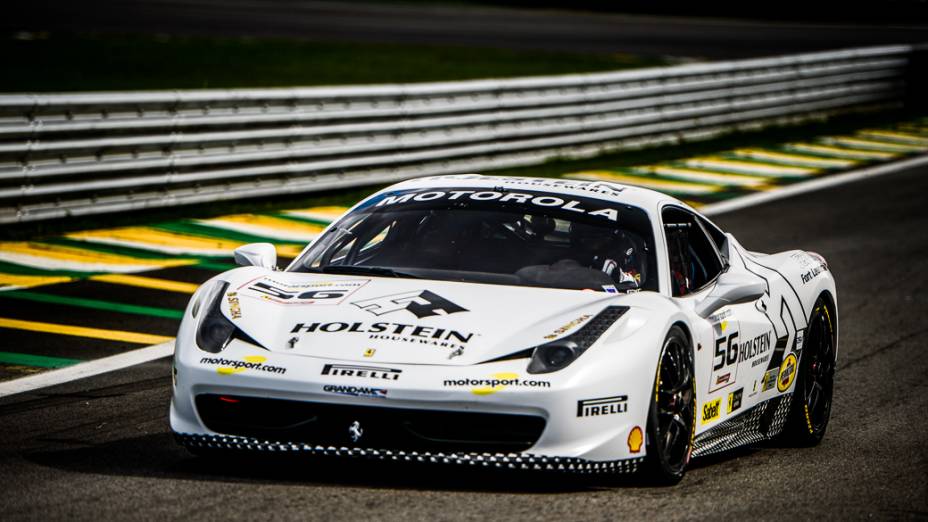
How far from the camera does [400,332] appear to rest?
20.1ft

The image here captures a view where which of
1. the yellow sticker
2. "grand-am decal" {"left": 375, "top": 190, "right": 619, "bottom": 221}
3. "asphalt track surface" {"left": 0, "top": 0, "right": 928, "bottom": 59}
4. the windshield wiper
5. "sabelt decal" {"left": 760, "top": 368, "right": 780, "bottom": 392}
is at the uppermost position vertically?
"grand-am decal" {"left": 375, "top": 190, "right": 619, "bottom": 221}

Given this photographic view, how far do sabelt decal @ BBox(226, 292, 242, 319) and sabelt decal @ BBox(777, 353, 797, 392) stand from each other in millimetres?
2805

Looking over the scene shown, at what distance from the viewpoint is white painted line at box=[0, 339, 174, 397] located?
838 cm

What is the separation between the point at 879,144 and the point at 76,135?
47.5 ft

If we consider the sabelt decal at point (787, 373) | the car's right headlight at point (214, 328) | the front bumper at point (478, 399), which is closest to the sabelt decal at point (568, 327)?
the front bumper at point (478, 399)

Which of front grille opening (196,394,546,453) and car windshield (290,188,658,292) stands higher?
car windshield (290,188,658,292)

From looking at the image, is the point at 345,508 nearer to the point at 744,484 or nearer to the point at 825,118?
the point at 744,484

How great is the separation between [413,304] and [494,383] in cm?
67

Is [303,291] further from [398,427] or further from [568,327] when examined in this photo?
[568,327]

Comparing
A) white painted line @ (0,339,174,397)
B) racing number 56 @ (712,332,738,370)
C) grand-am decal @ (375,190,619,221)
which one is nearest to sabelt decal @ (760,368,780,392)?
racing number 56 @ (712,332,738,370)

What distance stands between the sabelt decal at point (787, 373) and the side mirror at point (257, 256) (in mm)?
2550

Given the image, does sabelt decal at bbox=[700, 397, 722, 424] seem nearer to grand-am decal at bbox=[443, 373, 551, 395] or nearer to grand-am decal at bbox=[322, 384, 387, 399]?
grand-am decal at bbox=[443, 373, 551, 395]

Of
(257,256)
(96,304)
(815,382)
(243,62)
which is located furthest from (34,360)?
(243,62)

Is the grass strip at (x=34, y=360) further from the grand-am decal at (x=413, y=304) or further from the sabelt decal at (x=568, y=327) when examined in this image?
the sabelt decal at (x=568, y=327)
